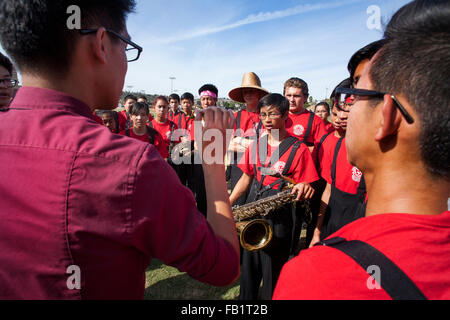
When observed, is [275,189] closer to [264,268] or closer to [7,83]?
[264,268]

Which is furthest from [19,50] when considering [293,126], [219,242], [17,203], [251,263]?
[293,126]

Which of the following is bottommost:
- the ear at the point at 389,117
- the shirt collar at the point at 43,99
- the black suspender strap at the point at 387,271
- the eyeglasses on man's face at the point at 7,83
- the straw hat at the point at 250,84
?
the black suspender strap at the point at 387,271

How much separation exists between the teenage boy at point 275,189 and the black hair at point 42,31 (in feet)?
8.76

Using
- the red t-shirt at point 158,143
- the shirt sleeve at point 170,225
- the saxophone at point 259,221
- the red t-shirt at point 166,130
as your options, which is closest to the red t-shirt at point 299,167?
the saxophone at point 259,221

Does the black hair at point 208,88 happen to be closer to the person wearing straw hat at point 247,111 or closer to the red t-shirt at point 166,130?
the person wearing straw hat at point 247,111

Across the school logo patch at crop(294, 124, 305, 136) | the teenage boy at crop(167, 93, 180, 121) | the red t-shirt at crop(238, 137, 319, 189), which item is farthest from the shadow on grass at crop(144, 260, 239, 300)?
the teenage boy at crop(167, 93, 180, 121)

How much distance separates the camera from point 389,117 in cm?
95

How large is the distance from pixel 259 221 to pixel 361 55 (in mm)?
2261

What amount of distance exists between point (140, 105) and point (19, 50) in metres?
5.22

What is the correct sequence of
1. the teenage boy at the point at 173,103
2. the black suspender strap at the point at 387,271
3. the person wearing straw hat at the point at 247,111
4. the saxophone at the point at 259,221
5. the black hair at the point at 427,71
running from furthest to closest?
the teenage boy at the point at 173,103 < the person wearing straw hat at the point at 247,111 < the saxophone at the point at 259,221 < the black hair at the point at 427,71 < the black suspender strap at the point at 387,271

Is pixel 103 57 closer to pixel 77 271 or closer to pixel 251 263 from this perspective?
pixel 77 271

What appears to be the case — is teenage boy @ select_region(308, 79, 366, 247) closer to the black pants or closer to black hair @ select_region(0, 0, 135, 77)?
the black pants

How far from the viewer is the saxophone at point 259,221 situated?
3.12 metres

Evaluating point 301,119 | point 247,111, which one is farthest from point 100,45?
point 247,111
